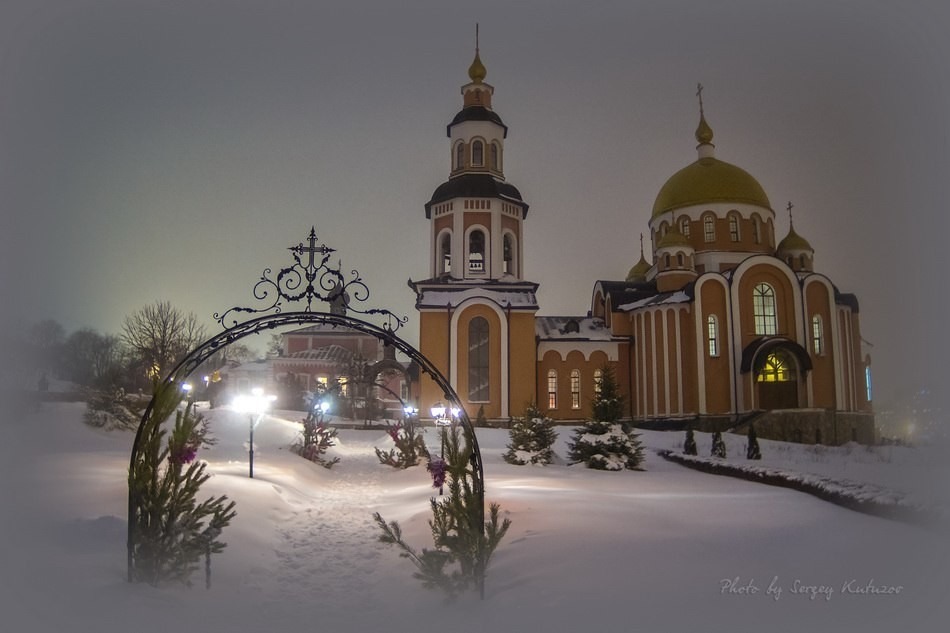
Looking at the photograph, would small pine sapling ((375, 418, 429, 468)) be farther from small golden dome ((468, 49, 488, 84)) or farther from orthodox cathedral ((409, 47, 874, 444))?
small golden dome ((468, 49, 488, 84))

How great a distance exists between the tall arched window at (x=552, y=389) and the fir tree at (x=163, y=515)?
22.1 meters

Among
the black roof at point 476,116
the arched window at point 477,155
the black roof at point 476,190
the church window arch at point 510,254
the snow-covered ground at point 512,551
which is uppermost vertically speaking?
the black roof at point 476,116

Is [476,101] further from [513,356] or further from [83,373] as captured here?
[83,373]

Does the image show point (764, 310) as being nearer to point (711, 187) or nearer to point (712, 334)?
point (712, 334)

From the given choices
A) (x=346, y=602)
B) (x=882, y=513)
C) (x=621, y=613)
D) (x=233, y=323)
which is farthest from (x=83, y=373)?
(x=882, y=513)

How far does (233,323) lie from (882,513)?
28.3 feet

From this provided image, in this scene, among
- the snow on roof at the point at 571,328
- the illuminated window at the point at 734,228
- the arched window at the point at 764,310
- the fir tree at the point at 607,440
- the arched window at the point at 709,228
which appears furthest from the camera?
the arched window at the point at 709,228

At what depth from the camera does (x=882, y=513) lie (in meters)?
8.91

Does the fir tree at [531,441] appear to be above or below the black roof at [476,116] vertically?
below

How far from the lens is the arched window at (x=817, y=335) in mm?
26923

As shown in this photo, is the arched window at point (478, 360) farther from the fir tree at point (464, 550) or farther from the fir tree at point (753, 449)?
the fir tree at point (464, 550)

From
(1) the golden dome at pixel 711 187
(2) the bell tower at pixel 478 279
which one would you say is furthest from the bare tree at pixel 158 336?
(1) the golden dome at pixel 711 187

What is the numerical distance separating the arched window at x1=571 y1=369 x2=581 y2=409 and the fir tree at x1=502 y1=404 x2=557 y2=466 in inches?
396

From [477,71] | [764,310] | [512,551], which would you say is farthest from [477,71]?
[512,551]
